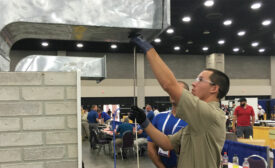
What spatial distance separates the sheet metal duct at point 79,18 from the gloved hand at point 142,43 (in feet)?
0.18

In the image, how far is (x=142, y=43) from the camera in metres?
1.49

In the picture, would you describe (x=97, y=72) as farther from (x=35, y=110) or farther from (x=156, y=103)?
(x=156, y=103)

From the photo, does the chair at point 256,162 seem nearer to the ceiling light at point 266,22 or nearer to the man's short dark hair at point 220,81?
the man's short dark hair at point 220,81

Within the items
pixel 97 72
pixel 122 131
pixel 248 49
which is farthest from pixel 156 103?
pixel 97 72

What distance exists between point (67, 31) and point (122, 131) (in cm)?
720

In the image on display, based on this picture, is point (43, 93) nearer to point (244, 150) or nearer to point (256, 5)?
point (244, 150)

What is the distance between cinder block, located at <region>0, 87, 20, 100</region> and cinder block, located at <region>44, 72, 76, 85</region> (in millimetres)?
168

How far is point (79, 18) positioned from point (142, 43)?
15.3 inches

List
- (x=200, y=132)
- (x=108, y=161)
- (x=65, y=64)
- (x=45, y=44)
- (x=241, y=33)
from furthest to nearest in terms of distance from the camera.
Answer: (x=45, y=44) → (x=241, y=33) → (x=108, y=161) → (x=65, y=64) → (x=200, y=132)

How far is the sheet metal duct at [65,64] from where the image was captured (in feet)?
13.2

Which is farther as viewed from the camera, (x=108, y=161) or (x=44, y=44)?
(x=44, y=44)

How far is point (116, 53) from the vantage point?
17188mm

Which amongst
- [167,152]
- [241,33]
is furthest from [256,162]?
[241,33]

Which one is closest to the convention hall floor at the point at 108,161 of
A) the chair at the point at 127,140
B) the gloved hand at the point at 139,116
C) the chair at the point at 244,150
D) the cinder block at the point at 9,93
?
the chair at the point at 127,140
